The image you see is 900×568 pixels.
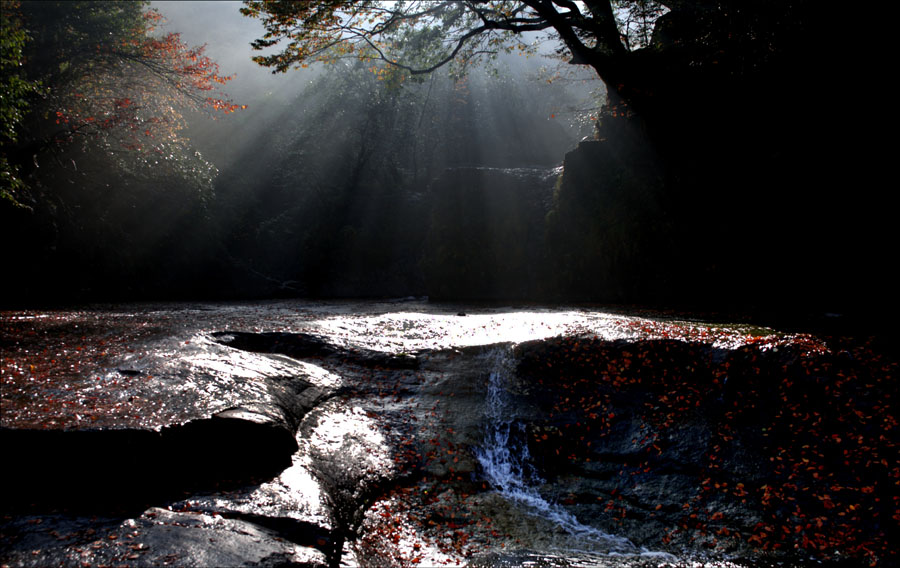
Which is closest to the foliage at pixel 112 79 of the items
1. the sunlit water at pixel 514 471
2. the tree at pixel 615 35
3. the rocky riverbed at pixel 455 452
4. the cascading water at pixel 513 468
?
the tree at pixel 615 35

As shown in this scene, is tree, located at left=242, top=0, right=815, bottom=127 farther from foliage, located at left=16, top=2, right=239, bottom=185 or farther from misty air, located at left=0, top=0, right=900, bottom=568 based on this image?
foliage, located at left=16, top=2, right=239, bottom=185

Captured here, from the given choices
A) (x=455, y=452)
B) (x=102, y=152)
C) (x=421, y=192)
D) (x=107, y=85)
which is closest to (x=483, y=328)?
(x=455, y=452)

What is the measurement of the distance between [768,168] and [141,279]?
25384mm

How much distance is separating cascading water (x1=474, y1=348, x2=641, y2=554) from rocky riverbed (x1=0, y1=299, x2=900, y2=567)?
3cm

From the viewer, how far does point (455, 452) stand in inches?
248

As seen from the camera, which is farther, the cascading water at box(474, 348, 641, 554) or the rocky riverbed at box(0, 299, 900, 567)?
the cascading water at box(474, 348, 641, 554)

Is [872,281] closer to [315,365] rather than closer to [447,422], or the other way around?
[447,422]

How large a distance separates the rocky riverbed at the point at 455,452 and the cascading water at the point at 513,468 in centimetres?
3

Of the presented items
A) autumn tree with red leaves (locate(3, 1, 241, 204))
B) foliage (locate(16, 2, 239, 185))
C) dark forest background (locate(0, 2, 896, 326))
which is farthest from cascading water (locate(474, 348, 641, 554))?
autumn tree with red leaves (locate(3, 1, 241, 204))

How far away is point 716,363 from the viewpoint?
6.84 m

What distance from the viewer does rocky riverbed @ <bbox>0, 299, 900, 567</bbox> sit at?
13.4 ft

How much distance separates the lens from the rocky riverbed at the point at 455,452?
13.4 ft

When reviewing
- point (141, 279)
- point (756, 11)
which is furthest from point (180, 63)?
point (756, 11)

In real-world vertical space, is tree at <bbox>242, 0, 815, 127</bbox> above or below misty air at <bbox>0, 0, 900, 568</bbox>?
above
